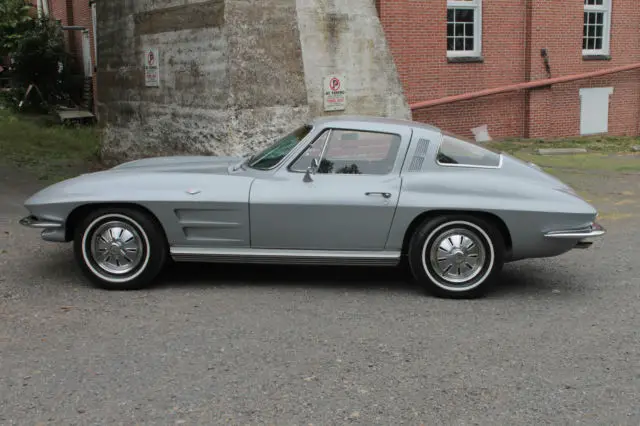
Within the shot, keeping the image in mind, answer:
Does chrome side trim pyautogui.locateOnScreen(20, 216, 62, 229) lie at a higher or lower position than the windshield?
lower

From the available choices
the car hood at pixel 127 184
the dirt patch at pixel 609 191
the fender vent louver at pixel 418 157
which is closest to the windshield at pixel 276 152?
the car hood at pixel 127 184

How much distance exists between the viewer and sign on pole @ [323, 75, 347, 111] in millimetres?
11812

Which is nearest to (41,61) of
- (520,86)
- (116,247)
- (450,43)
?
(450,43)

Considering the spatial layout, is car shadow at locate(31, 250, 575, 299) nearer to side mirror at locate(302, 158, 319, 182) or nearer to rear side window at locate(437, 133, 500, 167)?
side mirror at locate(302, 158, 319, 182)

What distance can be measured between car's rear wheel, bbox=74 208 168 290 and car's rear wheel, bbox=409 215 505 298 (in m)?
2.01

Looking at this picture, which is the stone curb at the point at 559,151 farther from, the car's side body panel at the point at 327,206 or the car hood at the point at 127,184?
the car hood at the point at 127,184

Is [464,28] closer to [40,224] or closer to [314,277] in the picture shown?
[314,277]

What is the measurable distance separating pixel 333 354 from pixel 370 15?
8.81m

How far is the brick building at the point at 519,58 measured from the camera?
16.2m

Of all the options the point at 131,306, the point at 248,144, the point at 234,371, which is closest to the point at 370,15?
the point at 248,144

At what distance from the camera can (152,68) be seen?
460 inches

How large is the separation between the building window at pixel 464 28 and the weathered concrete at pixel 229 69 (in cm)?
523

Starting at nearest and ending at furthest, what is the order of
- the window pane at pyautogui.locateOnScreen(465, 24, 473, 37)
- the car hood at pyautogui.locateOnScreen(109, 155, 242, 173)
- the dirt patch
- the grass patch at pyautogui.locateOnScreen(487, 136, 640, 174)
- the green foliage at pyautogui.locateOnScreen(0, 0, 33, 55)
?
1. the car hood at pyautogui.locateOnScreen(109, 155, 242, 173)
2. the dirt patch
3. the grass patch at pyautogui.locateOnScreen(487, 136, 640, 174)
4. the window pane at pyautogui.locateOnScreen(465, 24, 473, 37)
5. the green foliage at pyautogui.locateOnScreen(0, 0, 33, 55)

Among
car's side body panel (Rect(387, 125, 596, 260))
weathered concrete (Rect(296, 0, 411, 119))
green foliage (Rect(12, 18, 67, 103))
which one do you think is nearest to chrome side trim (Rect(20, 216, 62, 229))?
car's side body panel (Rect(387, 125, 596, 260))
